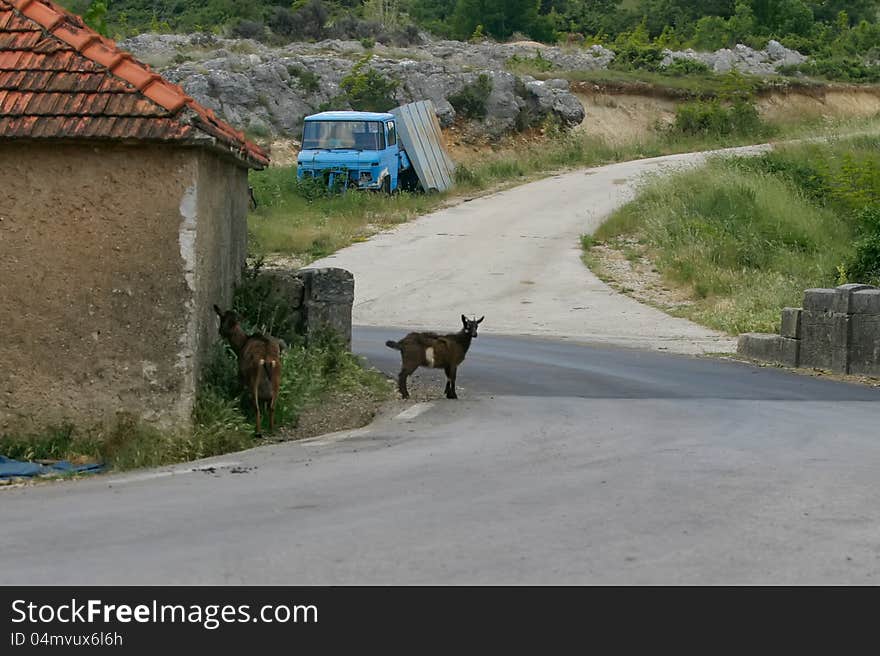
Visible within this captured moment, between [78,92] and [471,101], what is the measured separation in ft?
128

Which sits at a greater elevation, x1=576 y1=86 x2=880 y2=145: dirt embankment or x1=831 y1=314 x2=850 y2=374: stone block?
x1=576 y1=86 x2=880 y2=145: dirt embankment

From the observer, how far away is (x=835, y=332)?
17891 millimetres

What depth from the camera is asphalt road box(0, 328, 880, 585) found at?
6457 mm

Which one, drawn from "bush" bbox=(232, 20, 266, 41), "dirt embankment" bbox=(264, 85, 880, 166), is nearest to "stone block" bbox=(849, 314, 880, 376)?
"dirt embankment" bbox=(264, 85, 880, 166)

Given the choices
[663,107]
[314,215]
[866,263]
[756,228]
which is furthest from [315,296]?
[663,107]

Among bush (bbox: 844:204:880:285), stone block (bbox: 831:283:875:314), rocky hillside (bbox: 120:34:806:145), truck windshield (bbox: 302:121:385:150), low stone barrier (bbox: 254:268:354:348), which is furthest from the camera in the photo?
rocky hillside (bbox: 120:34:806:145)

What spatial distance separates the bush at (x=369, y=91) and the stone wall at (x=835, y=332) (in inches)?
1220

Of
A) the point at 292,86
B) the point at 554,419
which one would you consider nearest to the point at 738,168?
the point at 292,86

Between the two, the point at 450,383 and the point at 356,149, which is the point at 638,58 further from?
the point at 450,383

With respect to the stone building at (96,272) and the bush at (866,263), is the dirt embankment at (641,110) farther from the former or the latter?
the stone building at (96,272)

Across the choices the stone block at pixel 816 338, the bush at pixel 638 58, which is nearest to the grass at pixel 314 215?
the stone block at pixel 816 338

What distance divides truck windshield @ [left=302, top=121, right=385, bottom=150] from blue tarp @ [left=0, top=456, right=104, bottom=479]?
88.4ft

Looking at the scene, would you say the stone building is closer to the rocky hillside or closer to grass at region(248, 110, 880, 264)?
grass at region(248, 110, 880, 264)
